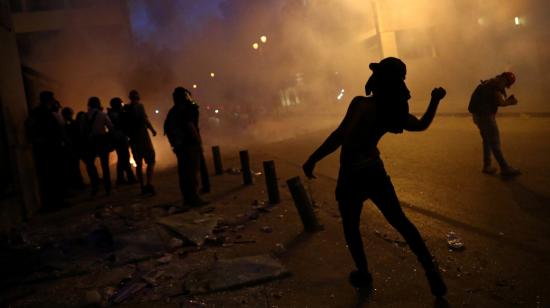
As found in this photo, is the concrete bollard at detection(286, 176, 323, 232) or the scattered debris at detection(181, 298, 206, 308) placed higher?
the concrete bollard at detection(286, 176, 323, 232)

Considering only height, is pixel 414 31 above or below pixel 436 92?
above

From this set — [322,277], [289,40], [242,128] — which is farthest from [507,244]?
[289,40]

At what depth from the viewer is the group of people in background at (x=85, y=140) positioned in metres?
6.39

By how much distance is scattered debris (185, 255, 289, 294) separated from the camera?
3.31 meters

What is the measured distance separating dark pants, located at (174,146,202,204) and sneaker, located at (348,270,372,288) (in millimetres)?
3255

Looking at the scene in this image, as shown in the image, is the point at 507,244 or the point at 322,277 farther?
the point at 507,244

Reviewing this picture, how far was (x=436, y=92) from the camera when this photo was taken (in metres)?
2.69

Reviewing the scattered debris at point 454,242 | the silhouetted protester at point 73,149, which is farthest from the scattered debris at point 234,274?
the silhouetted protester at point 73,149

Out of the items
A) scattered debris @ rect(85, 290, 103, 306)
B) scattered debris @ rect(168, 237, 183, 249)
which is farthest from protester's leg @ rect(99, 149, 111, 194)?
scattered debris @ rect(85, 290, 103, 306)

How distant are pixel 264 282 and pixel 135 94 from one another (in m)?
4.43

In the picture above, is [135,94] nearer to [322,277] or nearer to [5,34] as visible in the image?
[5,34]

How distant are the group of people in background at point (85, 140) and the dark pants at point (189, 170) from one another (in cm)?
116

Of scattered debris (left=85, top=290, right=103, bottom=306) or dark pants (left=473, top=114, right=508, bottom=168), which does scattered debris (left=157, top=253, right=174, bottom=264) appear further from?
dark pants (left=473, top=114, right=508, bottom=168)

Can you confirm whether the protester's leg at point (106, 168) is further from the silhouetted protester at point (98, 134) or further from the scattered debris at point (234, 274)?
the scattered debris at point (234, 274)
